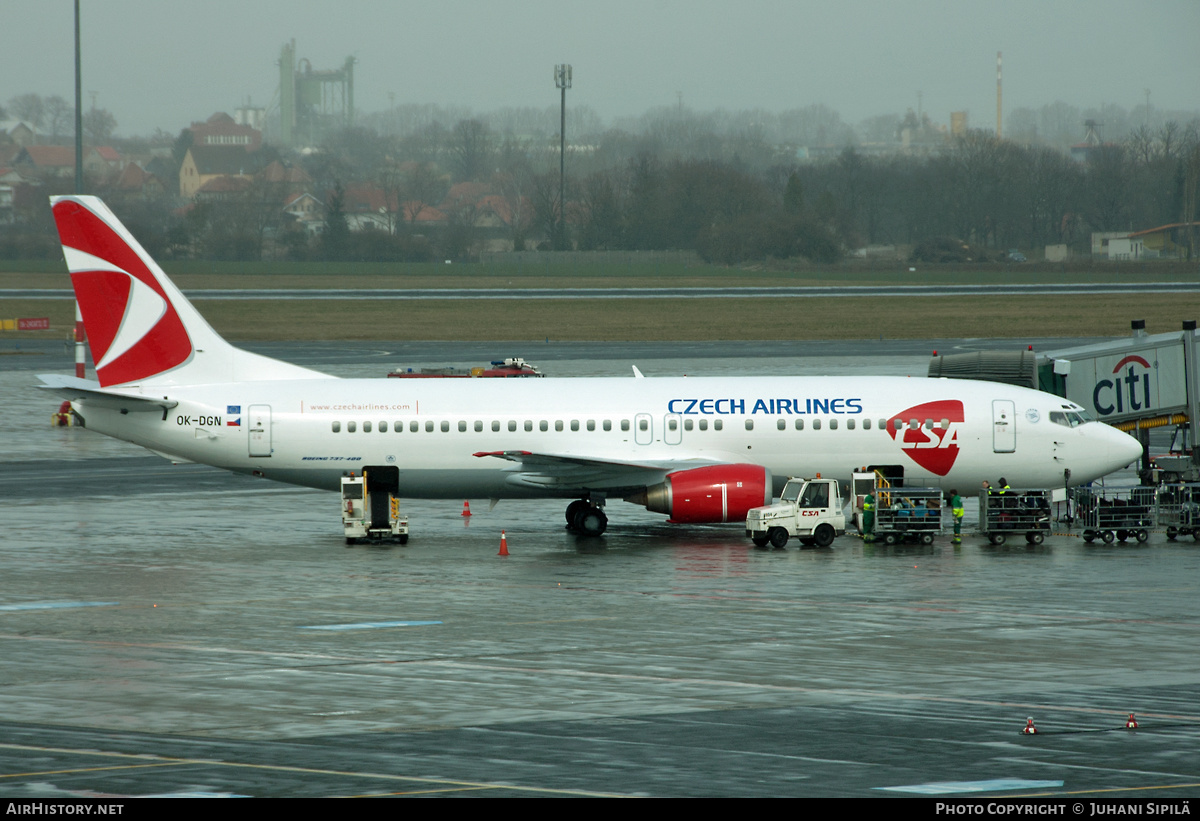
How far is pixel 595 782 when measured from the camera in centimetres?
1636

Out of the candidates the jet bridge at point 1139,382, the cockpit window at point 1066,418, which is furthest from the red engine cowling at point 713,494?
the jet bridge at point 1139,382

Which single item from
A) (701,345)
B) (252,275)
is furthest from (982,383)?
(252,275)

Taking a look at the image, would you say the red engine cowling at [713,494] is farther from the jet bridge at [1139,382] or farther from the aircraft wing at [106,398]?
the aircraft wing at [106,398]

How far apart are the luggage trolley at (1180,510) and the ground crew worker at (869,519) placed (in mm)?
8186

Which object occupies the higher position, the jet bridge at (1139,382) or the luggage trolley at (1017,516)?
the jet bridge at (1139,382)

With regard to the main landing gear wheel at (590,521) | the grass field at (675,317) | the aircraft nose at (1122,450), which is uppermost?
the grass field at (675,317)

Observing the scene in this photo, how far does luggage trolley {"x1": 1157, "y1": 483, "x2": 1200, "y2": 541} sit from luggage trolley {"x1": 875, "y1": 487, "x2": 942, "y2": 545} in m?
6.50

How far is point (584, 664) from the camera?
23.1 meters

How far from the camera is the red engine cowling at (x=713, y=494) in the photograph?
119 feet

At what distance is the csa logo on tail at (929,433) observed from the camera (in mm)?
38625

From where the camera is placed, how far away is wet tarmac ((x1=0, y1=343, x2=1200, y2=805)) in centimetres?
1692

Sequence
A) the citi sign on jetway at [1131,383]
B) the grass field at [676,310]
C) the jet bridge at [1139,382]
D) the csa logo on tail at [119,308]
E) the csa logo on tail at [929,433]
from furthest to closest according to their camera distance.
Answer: the grass field at [676,310] → the citi sign on jetway at [1131,383] → the jet bridge at [1139,382] → the csa logo on tail at [119,308] → the csa logo on tail at [929,433]

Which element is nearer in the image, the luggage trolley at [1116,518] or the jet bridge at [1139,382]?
the luggage trolley at [1116,518]

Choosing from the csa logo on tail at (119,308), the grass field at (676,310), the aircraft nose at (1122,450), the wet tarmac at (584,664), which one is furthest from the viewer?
the grass field at (676,310)
